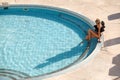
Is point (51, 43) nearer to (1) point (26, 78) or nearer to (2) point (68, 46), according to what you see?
(2) point (68, 46)

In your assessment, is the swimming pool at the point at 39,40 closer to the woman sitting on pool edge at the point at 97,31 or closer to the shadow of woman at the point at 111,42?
the woman sitting on pool edge at the point at 97,31

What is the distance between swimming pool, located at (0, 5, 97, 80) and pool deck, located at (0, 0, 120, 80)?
751 millimetres

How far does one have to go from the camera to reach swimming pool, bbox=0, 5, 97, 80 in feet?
50.6

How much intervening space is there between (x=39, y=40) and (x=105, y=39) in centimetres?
406

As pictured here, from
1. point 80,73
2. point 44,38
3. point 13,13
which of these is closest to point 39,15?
point 13,13

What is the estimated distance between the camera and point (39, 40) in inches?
701

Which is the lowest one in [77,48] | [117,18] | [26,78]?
[26,78]

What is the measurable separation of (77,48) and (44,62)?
223 centimetres

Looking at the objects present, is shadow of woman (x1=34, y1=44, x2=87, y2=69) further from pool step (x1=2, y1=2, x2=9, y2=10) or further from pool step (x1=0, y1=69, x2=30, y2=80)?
pool step (x1=2, y1=2, x2=9, y2=10)

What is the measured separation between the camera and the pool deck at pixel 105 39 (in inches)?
533

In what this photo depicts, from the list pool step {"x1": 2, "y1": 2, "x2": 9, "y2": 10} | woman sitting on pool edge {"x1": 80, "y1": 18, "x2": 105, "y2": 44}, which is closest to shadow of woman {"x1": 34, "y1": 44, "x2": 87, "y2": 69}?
woman sitting on pool edge {"x1": 80, "y1": 18, "x2": 105, "y2": 44}

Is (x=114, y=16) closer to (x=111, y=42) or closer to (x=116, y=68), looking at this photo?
(x=111, y=42)

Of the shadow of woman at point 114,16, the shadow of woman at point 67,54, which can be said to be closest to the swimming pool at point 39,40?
the shadow of woman at point 67,54

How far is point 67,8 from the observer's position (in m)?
21.0
